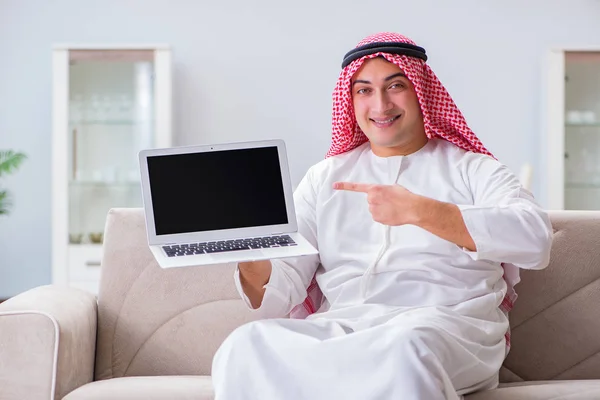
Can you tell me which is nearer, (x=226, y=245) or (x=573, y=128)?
(x=226, y=245)

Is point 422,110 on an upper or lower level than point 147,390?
upper

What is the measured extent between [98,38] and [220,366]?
4.02 meters

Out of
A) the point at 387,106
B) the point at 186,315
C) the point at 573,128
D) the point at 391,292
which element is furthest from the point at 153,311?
the point at 573,128

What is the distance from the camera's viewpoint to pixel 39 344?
1.96m

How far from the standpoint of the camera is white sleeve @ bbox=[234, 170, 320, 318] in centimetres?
211

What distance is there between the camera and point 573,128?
510 centimetres

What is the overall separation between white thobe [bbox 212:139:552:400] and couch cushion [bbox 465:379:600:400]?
0.05m

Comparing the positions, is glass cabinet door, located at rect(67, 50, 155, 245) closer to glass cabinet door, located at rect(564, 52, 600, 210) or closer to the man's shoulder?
glass cabinet door, located at rect(564, 52, 600, 210)

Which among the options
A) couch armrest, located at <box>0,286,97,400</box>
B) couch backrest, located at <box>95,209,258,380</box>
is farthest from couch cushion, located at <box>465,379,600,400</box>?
couch armrest, located at <box>0,286,97,400</box>

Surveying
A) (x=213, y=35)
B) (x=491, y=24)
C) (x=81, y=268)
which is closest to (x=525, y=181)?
(x=491, y=24)

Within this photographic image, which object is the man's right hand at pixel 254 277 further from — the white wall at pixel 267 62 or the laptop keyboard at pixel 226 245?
the white wall at pixel 267 62

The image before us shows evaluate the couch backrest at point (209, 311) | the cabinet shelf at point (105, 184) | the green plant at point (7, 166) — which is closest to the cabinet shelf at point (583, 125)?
the cabinet shelf at point (105, 184)

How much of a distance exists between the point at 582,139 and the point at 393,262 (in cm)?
344

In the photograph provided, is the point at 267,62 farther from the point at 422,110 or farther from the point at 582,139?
the point at 422,110
